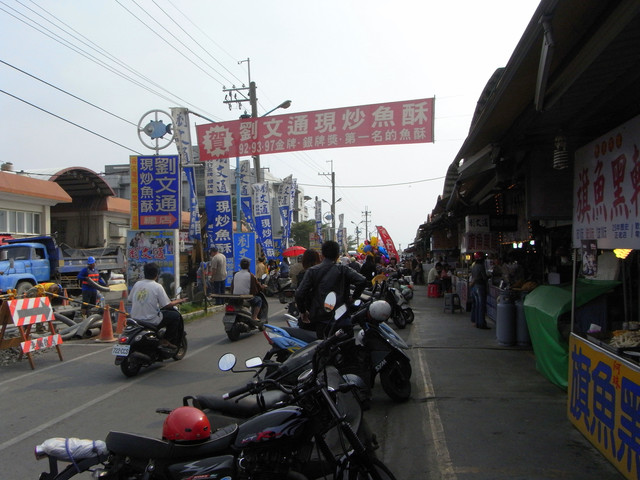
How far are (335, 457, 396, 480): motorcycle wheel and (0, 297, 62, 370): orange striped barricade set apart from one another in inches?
275

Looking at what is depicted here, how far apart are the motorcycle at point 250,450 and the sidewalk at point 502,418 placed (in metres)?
1.54

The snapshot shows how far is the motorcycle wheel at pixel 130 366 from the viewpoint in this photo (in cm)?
759

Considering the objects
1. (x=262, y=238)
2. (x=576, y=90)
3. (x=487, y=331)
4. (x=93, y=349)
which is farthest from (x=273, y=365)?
(x=262, y=238)

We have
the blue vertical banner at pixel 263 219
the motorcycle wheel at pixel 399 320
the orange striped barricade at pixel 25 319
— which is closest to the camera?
the orange striped barricade at pixel 25 319

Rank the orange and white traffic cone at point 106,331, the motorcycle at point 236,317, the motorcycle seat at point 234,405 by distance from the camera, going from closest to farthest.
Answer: the motorcycle seat at point 234,405, the motorcycle at point 236,317, the orange and white traffic cone at point 106,331

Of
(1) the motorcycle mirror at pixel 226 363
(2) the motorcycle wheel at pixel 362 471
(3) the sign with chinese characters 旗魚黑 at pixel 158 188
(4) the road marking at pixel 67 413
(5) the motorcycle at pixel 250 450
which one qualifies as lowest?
(4) the road marking at pixel 67 413

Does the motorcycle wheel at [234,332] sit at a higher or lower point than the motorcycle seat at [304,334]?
lower

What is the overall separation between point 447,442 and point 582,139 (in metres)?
4.29

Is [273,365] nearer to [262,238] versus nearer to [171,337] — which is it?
[171,337]

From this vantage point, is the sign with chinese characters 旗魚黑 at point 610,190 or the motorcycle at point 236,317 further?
the motorcycle at point 236,317

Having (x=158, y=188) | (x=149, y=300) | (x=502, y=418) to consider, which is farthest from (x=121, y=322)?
(x=502, y=418)

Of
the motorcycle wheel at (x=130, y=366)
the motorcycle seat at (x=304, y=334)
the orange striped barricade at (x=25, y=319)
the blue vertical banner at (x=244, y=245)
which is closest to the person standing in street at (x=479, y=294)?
the motorcycle seat at (x=304, y=334)

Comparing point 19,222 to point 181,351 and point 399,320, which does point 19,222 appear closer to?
point 181,351

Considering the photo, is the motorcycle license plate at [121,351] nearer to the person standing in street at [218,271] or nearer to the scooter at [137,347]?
the scooter at [137,347]
